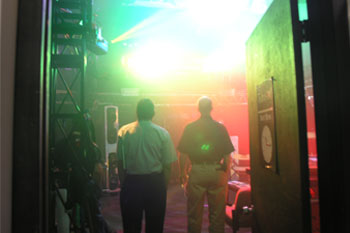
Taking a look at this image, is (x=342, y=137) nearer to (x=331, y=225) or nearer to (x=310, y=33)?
(x=331, y=225)

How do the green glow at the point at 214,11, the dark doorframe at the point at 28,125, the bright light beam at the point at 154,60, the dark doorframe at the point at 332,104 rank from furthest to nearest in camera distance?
1. the bright light beam at the point at 154,60
2. the green glow at the point at 214,11
3. the dark doorframe at the point at 332,104
4. the dark doorframe at the point at 28,125

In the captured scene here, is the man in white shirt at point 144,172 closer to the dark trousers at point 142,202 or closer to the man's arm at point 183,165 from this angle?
the dark trousers at point 142,202

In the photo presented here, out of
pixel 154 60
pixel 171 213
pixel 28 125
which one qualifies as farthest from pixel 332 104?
pixel 154 60

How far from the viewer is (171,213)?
191 inches

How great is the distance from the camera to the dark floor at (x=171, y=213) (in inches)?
157

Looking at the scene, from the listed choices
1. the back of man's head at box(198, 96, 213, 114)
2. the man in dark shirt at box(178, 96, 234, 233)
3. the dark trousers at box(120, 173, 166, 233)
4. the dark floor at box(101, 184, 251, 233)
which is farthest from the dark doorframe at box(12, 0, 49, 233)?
the dark floor at box(101, 184, 251, 233)

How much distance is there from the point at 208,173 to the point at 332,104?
72.3 inches

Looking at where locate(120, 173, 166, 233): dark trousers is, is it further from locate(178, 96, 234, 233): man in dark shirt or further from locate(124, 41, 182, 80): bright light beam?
locate(124, 41, 182, 80): bright light beam

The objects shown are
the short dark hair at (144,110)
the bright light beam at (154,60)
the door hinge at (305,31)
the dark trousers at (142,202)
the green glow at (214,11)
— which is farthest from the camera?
the bright light beam at (154,60)

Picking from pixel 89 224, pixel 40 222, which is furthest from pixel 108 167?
pixel 40 222

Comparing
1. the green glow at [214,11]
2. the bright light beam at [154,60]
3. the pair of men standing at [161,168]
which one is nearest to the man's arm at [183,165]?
the pair of men standing at [161,168]

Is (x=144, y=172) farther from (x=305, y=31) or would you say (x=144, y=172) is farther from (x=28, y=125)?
(x=305, y=31)

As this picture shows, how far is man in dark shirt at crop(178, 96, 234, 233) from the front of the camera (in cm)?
290

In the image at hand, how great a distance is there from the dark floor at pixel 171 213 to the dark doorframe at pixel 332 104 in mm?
2766
